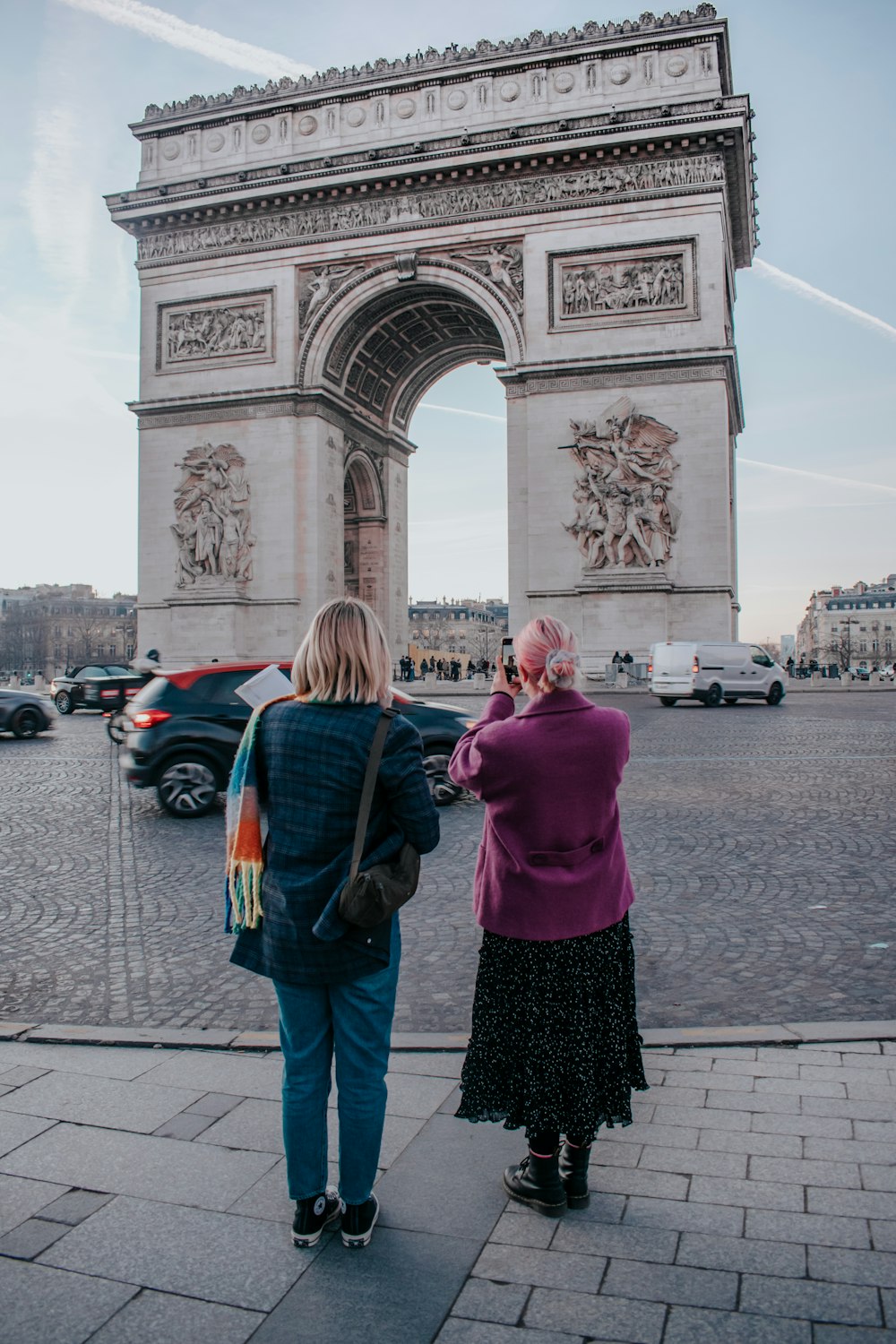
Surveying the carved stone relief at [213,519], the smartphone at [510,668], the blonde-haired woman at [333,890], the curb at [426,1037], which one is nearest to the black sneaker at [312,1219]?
the blonde-haired woman at [333,890]

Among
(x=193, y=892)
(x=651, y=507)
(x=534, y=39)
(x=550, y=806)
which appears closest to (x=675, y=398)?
(x=651, y=507)

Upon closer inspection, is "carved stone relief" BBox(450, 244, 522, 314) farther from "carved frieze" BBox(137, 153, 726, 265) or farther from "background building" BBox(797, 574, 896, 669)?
"background building" BBox(797, 574, 896, 669)

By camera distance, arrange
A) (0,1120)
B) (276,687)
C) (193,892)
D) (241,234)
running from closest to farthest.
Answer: (0,1120)
(193,892)
(276,687)
(241,234)

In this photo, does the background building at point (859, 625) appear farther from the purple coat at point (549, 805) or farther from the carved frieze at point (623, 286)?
the purple coat at point (549, 805)

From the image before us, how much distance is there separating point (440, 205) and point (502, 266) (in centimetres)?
243

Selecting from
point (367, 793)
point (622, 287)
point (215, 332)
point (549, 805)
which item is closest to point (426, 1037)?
point (549, 805)

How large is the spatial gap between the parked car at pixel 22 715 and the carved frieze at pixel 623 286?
16.6 metres

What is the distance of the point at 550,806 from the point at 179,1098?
1663 mm

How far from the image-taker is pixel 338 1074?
2.85m

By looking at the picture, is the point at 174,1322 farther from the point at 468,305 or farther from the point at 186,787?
the point at 468,305

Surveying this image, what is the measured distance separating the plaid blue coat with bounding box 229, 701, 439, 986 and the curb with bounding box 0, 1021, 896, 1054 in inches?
51.7

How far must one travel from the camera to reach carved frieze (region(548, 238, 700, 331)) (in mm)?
27125

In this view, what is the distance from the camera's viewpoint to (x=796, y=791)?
10453mm

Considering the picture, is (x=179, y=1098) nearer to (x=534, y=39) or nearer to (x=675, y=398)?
(x=675, y=398)
